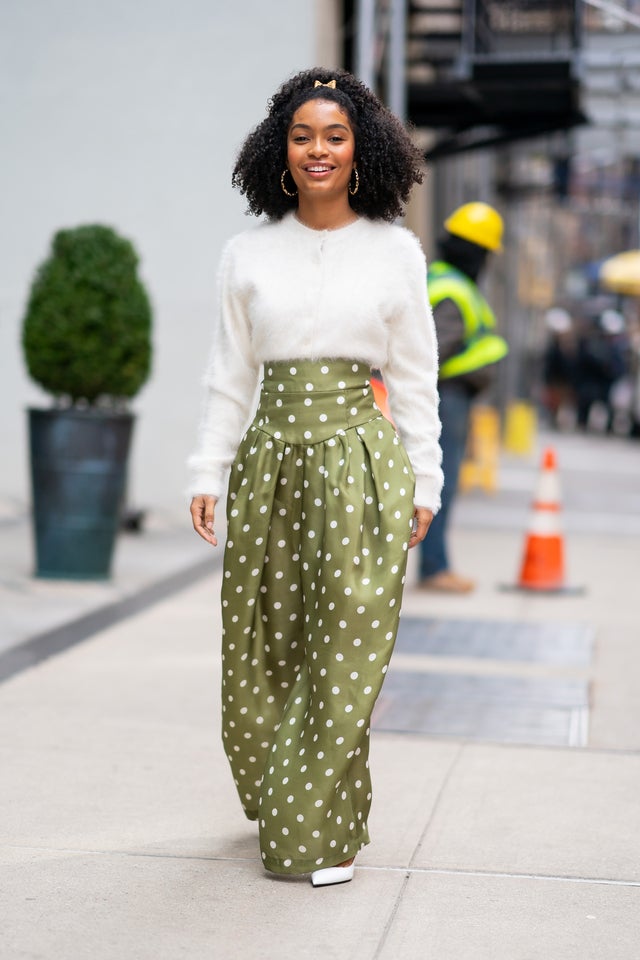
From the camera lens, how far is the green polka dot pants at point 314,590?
12.3 ft

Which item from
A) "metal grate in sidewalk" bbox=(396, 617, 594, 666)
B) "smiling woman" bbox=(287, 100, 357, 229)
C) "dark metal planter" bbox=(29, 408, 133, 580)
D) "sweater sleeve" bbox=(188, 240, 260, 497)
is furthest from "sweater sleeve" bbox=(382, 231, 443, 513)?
"dark metal planter" bbox=(29, 408, 133, 580)

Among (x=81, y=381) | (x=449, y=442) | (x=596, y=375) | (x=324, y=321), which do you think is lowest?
(x=596, y=375)

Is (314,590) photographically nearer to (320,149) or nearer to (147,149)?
(320,149)

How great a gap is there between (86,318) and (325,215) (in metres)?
4.19

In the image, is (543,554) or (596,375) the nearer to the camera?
(543,554)

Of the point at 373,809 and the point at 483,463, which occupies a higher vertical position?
the point at 373,809

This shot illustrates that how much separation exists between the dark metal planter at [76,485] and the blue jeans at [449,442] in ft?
5.13

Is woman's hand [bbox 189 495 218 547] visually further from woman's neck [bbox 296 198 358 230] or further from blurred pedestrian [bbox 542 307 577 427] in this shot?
blurred pedestrian [bbox 542 307 577 427]

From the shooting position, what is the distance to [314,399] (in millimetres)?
3795

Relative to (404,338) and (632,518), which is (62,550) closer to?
(404,338)

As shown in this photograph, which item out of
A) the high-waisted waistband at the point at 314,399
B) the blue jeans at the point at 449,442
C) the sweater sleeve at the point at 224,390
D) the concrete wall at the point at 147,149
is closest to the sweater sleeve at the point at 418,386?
the high-waisted waistband at the point at 314,399

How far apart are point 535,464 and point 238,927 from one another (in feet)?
54.8

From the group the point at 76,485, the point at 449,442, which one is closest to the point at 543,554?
the point at 449,442

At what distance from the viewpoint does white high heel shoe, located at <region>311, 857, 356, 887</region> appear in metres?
3.78
